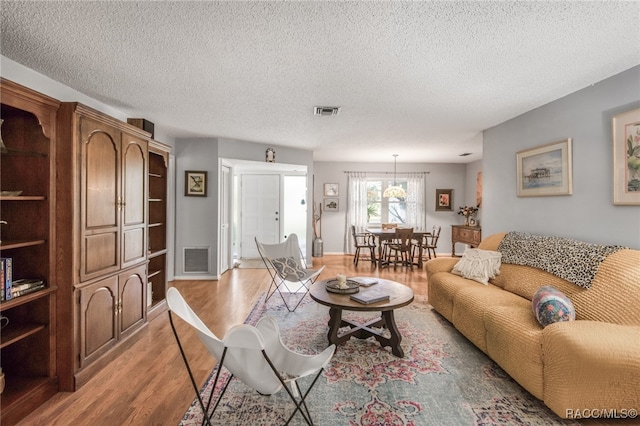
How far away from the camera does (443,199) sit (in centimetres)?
812

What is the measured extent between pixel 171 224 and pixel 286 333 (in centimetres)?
313

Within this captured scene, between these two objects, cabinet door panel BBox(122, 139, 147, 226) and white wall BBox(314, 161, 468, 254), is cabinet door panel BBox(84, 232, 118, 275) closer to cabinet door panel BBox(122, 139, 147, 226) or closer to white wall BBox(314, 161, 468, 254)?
cabinet door panel BBox(122, 139, 147, 226)

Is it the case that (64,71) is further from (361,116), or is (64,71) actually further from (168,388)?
(361,116)

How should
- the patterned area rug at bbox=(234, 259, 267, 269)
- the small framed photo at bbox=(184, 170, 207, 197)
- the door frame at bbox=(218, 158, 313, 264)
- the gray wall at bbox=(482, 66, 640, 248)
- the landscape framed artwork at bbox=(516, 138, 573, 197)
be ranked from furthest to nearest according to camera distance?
1. the patterned area rug at bbox=(234, 259, 267, 269)
2. the door frame at bbox=(218, 158, 313, 264)
3. the small framed photo at bbox=(184, 170, 207, 197)
4. the landscape framed artwork at bbox=(516, 138, 573, 197)
5. the gray wall at bbox=(482, 66, 640, 248)

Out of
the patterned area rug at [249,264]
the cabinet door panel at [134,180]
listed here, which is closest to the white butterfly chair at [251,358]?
the cabinet door panel at [134,180]

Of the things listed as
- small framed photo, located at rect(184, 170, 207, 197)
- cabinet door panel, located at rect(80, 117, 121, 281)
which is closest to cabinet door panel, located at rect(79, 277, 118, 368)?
cabinet door panel, located at rect(80, 117, 121, 281)

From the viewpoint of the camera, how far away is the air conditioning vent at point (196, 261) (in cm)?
529

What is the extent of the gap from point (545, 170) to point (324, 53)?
8.96ft

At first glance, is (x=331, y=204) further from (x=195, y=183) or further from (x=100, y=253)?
(x=100, y=253)

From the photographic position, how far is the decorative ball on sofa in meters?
2.10

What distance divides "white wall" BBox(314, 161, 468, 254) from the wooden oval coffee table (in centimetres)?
499

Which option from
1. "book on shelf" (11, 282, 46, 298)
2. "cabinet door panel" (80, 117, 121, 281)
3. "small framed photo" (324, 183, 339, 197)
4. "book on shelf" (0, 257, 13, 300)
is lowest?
"book on shelf" (11, 282, 46, 298)

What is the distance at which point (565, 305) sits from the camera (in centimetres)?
214

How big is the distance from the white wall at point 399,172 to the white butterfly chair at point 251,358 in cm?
625
